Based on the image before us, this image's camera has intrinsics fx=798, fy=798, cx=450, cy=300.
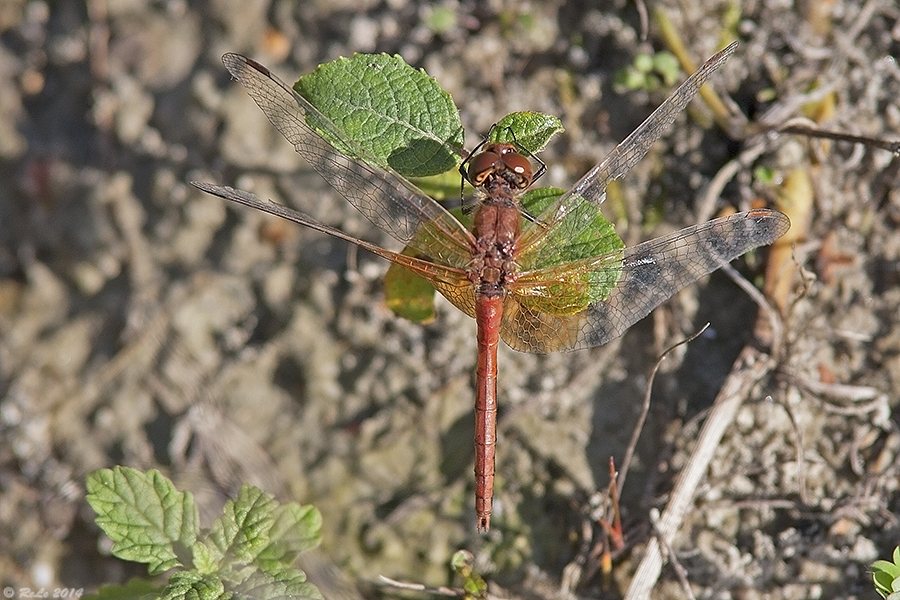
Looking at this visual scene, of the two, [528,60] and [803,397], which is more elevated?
[528,60]

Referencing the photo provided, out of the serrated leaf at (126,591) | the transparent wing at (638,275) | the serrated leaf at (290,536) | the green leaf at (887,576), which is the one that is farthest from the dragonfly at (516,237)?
the serrated leaf at (126,591)

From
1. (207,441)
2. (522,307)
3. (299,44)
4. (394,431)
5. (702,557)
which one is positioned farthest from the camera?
(299,44)

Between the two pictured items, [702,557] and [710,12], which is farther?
[710,12]

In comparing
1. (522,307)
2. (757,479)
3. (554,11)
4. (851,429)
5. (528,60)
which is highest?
(554,11)

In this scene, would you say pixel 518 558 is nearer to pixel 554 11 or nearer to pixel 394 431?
pixel 394 431

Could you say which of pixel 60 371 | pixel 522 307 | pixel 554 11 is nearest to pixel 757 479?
pixel 522 307

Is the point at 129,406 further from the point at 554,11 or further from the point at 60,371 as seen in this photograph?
the point at 554,11

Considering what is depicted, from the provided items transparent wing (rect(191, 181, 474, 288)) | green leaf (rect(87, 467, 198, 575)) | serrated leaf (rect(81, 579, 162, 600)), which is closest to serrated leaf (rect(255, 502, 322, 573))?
green leaf (rect(87, 467, 198, 575))

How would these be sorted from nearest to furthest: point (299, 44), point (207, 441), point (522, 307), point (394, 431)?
point (522, 307)
point (394, 431)
point (207, 441)
point (299, 44)
